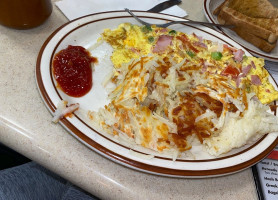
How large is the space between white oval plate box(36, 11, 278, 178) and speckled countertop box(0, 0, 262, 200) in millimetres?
69

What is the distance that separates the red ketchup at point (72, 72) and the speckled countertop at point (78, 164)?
0.36 feet

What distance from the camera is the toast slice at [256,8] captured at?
5.15 feet

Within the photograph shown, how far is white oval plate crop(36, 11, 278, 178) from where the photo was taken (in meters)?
0.91

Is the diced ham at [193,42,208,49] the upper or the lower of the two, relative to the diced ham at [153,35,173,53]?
lower

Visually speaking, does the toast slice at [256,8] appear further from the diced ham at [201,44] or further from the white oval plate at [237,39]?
the diced ham at [201,44]

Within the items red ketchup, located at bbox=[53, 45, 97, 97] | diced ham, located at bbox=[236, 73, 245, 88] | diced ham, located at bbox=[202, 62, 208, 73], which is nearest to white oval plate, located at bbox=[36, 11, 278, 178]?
red ketchup, located at bbox=[53, 45, 97, 97]

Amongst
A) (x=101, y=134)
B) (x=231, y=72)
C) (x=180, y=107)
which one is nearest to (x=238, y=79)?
(x=231, y=72)

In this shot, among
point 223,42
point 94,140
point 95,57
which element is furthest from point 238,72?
point 94,140

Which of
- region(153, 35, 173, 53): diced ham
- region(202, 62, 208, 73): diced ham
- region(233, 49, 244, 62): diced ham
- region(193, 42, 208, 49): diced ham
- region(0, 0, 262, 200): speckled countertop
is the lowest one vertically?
region(0, 0, 262, 200): speckled countertop

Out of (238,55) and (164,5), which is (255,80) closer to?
(238,55)

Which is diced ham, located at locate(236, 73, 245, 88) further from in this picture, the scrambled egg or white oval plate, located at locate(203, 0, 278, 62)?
white oval plate, located at locate(203, 0, 278, 62)

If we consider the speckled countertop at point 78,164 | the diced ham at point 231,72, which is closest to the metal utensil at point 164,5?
the diced ham at point 231,72

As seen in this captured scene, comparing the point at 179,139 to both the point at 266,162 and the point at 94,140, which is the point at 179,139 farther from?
the point at 266,162

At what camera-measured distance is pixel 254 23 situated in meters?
1.55
